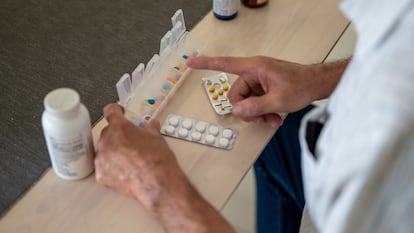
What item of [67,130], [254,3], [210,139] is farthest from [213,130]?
[254,3]

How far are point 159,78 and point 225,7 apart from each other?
0.21 meters

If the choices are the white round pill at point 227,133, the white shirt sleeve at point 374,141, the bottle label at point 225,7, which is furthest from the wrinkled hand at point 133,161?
the bottle label at point 225,7

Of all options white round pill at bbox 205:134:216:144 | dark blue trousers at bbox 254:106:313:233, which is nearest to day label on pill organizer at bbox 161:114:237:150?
white round pill at bbox 205:134:216:144

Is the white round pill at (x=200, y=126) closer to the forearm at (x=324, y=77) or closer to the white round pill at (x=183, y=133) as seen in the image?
the white round pill at (x=183, y=133)

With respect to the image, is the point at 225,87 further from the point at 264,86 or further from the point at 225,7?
the point at 225,7

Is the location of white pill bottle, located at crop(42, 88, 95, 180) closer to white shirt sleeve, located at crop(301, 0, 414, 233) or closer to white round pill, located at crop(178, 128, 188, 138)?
white round pill, located at crop(178, 128, 188, 138)

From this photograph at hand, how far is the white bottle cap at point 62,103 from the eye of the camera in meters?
0.67

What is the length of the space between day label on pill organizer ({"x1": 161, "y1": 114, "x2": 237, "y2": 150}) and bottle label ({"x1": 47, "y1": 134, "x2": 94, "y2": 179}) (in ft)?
0.45

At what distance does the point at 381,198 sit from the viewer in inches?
21.2

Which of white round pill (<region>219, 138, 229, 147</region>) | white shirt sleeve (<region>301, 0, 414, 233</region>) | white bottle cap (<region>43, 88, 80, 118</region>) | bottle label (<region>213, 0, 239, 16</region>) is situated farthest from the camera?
bottle label (<region>213, 0, 239, 16</region>)

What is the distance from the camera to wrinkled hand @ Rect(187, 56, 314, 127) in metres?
0.85

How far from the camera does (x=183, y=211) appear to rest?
0.72 meters

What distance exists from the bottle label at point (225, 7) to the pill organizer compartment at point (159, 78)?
0.26 ft

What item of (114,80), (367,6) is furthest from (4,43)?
(367,6)
